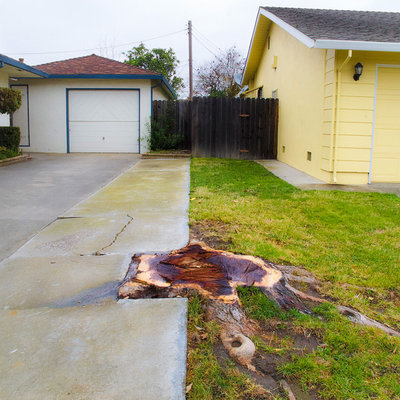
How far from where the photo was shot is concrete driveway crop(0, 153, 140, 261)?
4.61m

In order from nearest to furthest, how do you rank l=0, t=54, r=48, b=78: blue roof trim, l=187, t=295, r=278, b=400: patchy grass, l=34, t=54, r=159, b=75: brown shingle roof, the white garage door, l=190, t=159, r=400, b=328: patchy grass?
l=187, t=295, r=278, b=400: patchy grass, l=190, t=159, r=400, b=328: patchy grass, l=0, t=54, r=48, b=78: blue roof trim, l=34, t=54, r=159, b=75: brown shingle roof, the white garage door

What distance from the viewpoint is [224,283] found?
2969 mm

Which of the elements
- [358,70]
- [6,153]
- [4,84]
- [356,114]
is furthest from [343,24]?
[4,84]

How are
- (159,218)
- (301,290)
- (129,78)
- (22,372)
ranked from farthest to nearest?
(129,78) < (159,218) < (301,290) < (22,372)

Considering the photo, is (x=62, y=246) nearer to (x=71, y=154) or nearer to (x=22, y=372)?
(x=22, y=372)

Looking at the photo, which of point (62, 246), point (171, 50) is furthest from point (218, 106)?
point (171, 50)

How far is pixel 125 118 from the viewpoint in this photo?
48.7 feet

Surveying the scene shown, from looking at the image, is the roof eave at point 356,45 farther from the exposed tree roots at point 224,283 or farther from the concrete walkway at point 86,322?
the exposed tree roots at point 224,283

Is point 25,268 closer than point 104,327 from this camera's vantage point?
No

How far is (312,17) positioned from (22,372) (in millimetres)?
10213

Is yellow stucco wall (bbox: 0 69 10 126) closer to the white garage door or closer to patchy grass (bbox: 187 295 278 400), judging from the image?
the white garage door

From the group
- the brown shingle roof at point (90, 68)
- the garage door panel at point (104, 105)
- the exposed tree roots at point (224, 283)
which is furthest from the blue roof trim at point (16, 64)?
the exposed tree roots at point (224, 283)

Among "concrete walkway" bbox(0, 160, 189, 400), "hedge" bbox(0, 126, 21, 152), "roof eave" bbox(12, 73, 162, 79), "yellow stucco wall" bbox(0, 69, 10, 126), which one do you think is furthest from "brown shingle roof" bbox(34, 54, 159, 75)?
"concrete walkway" bbox(0, 160, 189, 400)

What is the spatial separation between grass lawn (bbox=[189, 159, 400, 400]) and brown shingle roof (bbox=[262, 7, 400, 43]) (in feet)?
9.40
